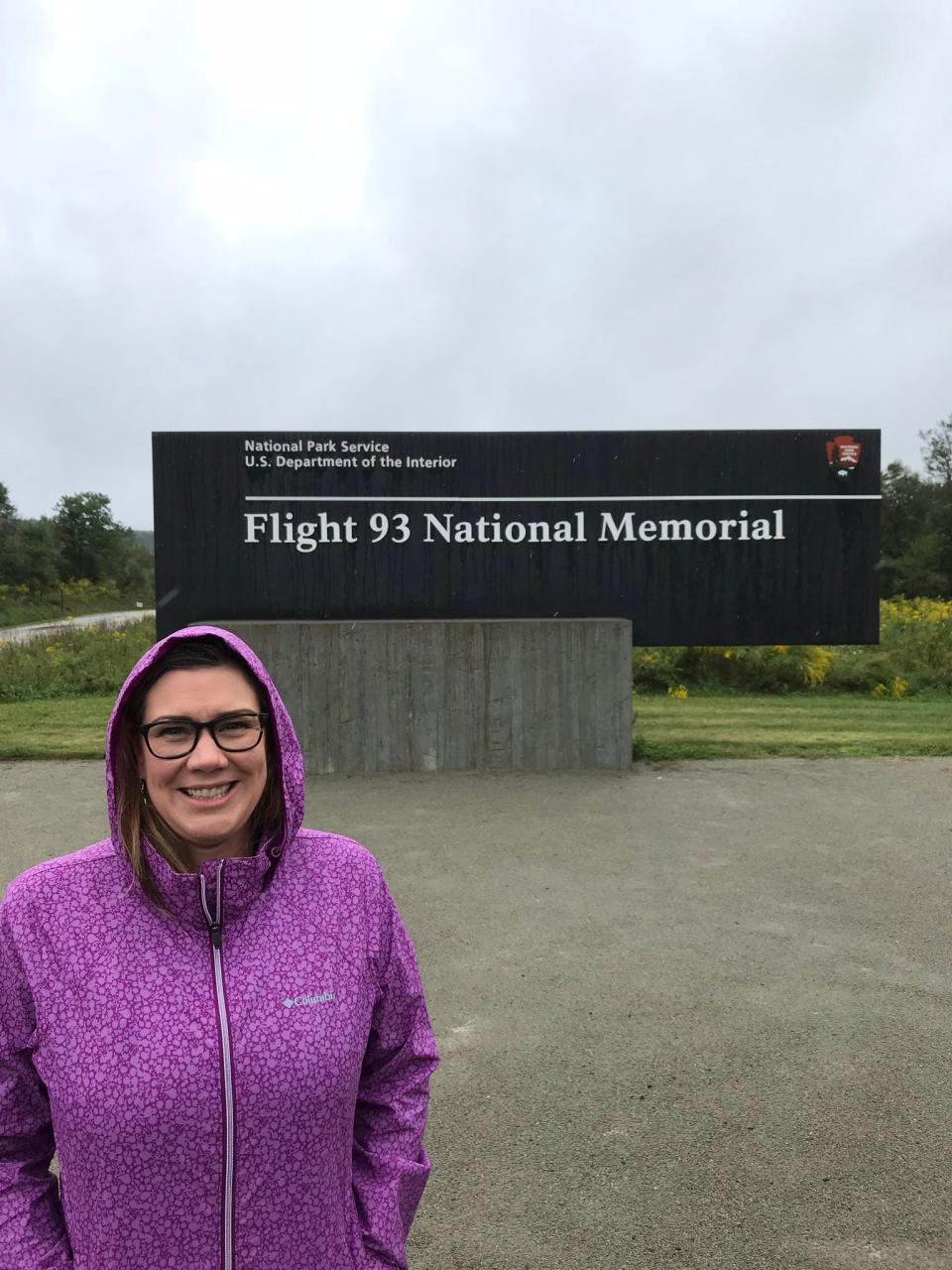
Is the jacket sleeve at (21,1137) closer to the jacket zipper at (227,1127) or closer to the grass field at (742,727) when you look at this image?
the jacket zipper at (227,1127)

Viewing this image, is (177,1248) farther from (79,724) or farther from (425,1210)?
(79,724)

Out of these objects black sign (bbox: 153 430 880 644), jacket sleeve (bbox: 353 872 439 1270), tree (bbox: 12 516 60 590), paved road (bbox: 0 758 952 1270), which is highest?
tree (bbox: 12 516 60 590)

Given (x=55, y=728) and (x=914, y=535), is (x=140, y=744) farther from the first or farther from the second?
(x=914, y=535)

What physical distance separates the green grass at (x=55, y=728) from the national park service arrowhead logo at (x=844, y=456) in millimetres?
7240

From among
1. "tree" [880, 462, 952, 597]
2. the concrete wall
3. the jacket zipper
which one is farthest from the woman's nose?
"tree" [880, 462, 952, 597]

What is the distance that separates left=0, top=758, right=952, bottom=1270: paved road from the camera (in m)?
2.61

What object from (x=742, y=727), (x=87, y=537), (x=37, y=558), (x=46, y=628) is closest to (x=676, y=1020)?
(x=742, y=727)

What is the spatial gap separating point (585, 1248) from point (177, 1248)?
4.89 feet

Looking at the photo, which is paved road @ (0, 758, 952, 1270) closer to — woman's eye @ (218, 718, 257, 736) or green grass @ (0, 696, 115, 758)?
woman's eye @ (218, 718, 257, 736)

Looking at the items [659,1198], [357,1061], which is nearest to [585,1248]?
[659,1198]

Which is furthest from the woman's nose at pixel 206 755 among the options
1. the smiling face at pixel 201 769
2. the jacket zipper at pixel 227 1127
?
the jacket zipper at pixel 227 1127

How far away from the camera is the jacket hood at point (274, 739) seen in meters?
1.55

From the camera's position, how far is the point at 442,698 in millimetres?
8289

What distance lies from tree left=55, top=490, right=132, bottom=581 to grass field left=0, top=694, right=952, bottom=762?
202 ft
